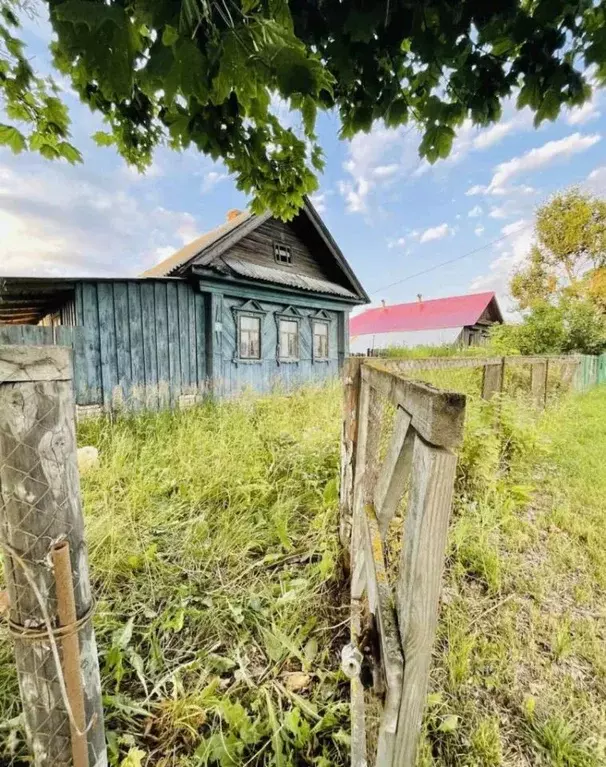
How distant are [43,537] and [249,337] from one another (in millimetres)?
7778

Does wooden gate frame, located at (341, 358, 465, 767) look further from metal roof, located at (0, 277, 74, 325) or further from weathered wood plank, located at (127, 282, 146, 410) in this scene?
weathered wood plank, located at (127, 282, 146, 410)

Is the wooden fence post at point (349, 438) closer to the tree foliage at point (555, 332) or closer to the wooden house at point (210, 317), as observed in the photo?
the wooden house at point (210, 317)

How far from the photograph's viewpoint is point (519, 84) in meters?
1.81

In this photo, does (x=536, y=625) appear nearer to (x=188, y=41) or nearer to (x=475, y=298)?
(x=188, y=41)

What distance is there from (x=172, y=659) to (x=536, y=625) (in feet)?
6.28

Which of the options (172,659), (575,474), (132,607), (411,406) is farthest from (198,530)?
(575,474)

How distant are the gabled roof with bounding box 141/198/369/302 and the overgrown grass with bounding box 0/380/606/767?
4.52m

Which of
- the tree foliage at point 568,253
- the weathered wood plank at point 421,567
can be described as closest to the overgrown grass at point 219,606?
the weathered wood plank at point 421,567

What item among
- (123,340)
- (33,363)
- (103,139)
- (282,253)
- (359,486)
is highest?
(282,253)

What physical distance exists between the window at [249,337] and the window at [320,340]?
6.98ft

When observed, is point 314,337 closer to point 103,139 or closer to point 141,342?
point 141,342

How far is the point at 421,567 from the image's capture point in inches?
27.7

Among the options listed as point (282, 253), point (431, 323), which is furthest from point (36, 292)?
point (431, 323)

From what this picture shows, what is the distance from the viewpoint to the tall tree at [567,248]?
18578 millimetres
